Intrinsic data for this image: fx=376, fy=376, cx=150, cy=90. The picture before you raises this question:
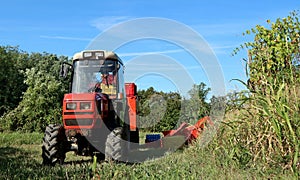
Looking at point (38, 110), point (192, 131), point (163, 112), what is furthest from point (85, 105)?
point (38, 110)

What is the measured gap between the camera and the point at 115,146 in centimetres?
738

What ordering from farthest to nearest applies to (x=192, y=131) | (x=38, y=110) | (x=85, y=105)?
1. (x=38, y=110)
2. (x=192, y=131)
3. (x=85, y=105)

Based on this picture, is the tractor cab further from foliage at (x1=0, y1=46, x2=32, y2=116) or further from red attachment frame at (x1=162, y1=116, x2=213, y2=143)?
foliage at (x1=0, y1=46, x2=32, y2=116)

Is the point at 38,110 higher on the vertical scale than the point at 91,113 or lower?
higher

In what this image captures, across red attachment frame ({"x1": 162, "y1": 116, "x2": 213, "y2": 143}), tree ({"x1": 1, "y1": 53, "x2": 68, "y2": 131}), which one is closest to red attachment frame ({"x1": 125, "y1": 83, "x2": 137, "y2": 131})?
red attachment frame ({"x1": 162, "y1": 116, "x2": 213, "y2": 143})

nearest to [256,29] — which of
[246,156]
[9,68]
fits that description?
[246,156]

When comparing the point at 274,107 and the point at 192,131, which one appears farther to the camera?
the point at 192,131

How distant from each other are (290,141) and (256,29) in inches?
135

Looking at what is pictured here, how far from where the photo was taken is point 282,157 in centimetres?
470

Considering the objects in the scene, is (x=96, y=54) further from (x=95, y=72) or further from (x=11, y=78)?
(x=11, y=78)

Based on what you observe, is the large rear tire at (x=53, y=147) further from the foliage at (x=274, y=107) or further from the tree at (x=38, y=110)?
the tree at (x=38, y=110)

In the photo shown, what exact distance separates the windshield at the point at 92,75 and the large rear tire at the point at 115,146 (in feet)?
4.43

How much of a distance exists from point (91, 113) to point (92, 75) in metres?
0.97

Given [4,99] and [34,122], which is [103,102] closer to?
[34,122]
